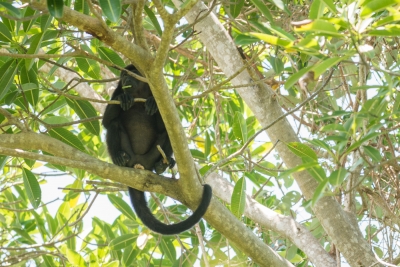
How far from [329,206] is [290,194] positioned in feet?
3.68

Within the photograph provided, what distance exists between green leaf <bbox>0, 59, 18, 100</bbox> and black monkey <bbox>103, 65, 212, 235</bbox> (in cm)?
92

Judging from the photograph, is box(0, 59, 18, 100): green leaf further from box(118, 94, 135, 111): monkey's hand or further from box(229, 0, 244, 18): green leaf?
box(229, 0, 244, 18): green leaf

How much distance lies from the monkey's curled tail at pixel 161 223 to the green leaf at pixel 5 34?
1266 mm

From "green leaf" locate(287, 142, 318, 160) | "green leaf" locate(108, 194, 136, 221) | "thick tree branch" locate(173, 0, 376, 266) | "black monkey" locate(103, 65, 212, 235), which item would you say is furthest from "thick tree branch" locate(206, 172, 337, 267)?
"green leaf" locate(287, 142, 318, 160)

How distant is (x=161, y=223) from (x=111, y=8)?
1.66 meters

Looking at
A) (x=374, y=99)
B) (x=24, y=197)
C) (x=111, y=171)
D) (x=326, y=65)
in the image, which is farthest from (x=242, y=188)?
(x=24, y=197)

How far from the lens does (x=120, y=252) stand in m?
5.00

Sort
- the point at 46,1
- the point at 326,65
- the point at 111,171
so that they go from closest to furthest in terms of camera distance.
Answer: the point at 326,65 < the point at 46,1 < the point at 111,171

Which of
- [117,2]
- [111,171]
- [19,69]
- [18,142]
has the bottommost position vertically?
[111,171]

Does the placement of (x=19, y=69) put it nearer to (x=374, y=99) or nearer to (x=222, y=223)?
(x=222, y=223)

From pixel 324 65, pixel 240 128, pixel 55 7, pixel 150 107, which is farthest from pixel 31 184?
pixel 324 65

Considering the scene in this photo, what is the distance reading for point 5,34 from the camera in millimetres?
3033

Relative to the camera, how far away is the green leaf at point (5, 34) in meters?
3.02

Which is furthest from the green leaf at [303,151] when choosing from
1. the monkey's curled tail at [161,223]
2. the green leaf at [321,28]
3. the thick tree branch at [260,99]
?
the green leaf at [321,28]
